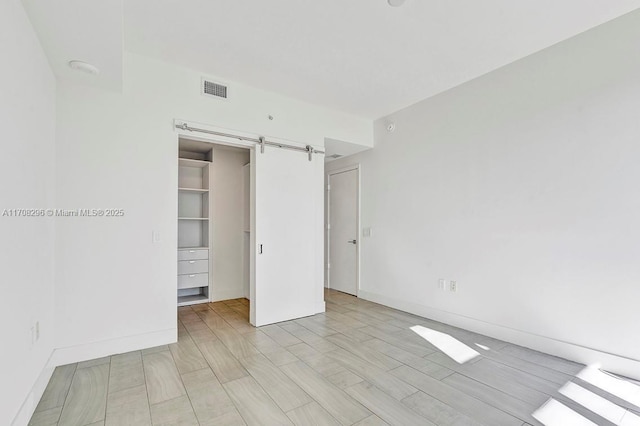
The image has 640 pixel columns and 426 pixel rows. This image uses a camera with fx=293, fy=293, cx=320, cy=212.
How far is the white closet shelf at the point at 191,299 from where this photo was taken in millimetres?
4426

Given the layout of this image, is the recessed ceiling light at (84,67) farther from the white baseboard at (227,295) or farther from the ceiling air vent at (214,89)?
the white baseboard at (227,295)

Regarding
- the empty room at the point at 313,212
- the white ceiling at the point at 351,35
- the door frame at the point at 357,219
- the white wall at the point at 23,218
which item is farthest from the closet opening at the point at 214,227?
the white wall at the point at 23,218

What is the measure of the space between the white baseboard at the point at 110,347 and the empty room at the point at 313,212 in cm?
2

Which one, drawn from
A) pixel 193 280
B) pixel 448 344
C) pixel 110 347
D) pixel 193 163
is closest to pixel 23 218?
pixel 110 347

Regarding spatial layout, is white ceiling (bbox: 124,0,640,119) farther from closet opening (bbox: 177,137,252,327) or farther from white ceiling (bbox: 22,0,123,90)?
closet opening (bbox: 177,137,252,327)

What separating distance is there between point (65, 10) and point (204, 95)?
4.97 feet

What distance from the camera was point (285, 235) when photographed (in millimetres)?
3824

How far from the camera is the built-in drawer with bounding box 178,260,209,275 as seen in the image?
14.3 ft

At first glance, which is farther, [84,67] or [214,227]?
[214,227]

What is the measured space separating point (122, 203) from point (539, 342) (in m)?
4.25

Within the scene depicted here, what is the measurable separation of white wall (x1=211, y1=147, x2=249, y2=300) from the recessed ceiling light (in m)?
2.21

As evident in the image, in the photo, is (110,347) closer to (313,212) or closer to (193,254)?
(193,254)

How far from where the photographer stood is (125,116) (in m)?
2.85

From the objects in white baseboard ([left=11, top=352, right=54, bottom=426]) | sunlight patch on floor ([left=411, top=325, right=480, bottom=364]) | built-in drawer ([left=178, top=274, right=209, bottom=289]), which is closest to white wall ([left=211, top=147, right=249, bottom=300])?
built-in drawer ([left=178, top=274, right=209, bottom=289])
